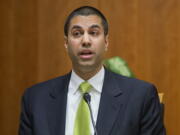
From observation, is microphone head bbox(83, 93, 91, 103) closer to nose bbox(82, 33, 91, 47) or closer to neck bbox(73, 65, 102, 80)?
neck bbox(73, 65, 102, 80)

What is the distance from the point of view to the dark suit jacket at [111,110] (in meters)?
2.06

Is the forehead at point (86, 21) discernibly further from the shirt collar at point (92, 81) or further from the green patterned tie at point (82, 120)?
the green patterned tie at point (82, 120)

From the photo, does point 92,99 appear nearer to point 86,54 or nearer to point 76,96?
point 76,96

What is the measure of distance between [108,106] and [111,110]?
0.08ft

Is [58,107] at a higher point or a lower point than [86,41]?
lower

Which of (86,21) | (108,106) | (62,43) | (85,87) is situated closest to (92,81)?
(85,87)

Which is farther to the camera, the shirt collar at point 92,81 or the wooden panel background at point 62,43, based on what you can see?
the wooden panel background at point 62,43

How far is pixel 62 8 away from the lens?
11.3 feet

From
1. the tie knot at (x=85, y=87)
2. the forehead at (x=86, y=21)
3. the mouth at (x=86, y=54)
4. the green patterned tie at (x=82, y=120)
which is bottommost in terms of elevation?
the green patterned tie at (x=82, y=120)

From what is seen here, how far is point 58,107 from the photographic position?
7.08 ft

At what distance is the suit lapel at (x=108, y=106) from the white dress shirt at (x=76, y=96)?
0.03 m

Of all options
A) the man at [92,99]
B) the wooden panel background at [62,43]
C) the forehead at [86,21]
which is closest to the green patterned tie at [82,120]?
the man at [92,99]

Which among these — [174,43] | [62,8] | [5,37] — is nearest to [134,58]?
[174,43]

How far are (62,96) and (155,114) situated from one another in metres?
0.45
